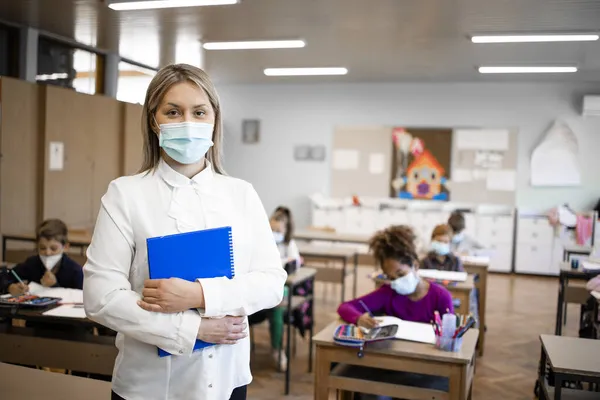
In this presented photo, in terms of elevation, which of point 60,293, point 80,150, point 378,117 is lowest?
point 60,293

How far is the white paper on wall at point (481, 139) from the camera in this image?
10047 mm

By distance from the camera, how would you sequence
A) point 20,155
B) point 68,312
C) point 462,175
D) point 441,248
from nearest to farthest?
1. point 68,312
2. point 441,248
3. point 20,155
4. point 462,175

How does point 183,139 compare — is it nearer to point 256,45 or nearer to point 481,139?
point 256,45

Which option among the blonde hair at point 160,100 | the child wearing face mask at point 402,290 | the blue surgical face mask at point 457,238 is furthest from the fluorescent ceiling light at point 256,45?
the blonde hair at point 160,100

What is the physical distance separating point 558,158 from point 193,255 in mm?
9454

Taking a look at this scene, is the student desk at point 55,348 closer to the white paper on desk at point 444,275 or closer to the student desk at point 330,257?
the white paper on desk at point 444,275

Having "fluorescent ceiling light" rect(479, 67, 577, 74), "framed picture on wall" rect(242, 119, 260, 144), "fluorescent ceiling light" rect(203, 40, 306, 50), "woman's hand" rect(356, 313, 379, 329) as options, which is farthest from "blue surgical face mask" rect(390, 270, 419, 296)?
"framed picture on wall" rect(242, 119, 260, 144)

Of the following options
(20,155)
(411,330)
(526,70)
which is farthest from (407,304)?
(526,70)

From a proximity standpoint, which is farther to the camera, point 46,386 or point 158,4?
point 158,4

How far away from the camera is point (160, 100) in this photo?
1.48m

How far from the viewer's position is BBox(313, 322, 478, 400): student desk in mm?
2547

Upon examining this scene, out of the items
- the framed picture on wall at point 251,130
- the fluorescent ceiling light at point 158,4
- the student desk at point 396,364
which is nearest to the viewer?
the student desk at point 396,364

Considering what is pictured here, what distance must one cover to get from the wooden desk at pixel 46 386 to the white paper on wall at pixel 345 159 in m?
8.69

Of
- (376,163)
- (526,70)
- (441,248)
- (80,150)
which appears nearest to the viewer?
(441,248)
